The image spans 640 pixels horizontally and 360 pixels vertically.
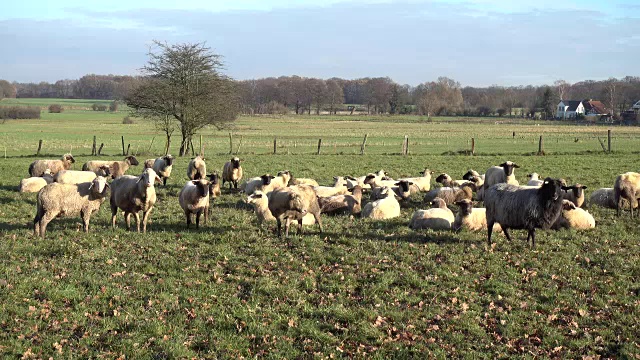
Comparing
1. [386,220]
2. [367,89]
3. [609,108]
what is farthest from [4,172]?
[367,89]

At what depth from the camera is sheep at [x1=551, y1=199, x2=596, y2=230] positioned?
Answer: 1373cm

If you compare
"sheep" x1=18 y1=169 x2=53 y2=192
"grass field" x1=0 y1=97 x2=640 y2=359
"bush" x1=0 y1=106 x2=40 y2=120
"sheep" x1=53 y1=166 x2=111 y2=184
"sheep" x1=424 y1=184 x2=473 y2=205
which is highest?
"bush" x1=0 y1=106 x2=40 y2=120

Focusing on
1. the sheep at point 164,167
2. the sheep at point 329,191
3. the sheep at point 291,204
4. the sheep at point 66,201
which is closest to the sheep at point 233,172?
the sheep at point 164,167

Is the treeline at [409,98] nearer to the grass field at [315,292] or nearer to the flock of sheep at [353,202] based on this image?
the flock of sheep at [353,202]

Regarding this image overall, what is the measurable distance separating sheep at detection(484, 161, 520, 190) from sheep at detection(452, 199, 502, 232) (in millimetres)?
4992

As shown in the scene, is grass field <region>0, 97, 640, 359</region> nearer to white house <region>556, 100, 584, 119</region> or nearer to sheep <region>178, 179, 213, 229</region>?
sheep <region>178, 179, 213, 229</region>

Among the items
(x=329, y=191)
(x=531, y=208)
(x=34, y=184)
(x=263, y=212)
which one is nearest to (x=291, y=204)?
(x=263, y=212)

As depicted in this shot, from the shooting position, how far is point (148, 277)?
32.7ft

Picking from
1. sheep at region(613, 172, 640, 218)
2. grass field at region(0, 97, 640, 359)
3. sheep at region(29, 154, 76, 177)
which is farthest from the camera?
sheep at region(29, 154, 76, 177)

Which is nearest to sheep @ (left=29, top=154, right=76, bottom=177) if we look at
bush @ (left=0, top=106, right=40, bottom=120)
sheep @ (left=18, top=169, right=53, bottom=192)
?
sheep @ (left=18, top=169, right=53, bottom=192)

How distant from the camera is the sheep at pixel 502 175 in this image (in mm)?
18634

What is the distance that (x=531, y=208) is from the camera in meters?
12.2

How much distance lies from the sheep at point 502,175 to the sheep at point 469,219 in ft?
16.4

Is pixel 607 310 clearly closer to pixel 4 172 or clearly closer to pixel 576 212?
pixel 576 212
